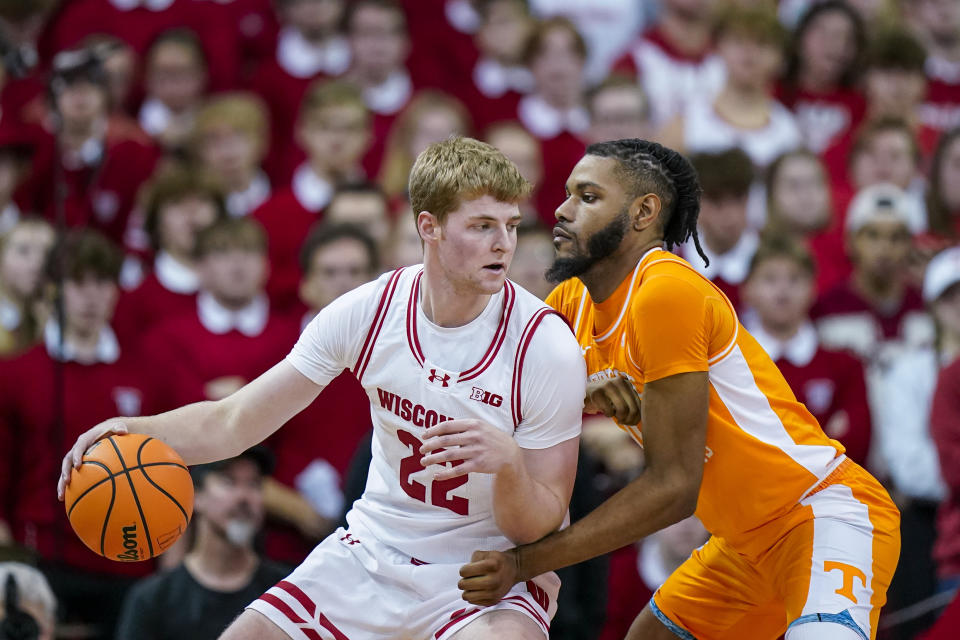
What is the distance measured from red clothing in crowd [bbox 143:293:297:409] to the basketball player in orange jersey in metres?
2.89

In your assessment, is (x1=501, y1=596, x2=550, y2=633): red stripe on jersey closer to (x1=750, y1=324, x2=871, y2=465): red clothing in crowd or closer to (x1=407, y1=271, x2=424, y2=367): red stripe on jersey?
(x1=407, y1=271, x2=424, y2=367): red stripe on jersey

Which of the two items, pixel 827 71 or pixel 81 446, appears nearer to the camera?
pixel 81 446

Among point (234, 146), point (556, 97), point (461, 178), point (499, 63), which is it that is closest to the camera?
point (461, 178)

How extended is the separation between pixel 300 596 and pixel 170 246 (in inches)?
168

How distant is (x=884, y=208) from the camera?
8633 mm

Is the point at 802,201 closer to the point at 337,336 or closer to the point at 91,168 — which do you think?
the point at 91,168

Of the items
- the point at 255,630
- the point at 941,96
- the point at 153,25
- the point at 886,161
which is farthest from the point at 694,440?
the point at 941,96

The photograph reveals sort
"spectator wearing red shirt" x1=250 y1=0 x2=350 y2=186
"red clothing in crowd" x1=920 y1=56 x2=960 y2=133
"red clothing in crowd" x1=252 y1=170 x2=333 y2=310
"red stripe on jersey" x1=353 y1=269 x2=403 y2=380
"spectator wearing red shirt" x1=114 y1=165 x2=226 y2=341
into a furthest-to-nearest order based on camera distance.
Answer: "red clothing in crowd" x1=920 y1=56 x2=960 y2=133, "spectator wearing red shirt" x1=250 y1=0 x2=350 y2=186, "red clothing in crowd" x1=252 y1=170 x2=333 y2=310, "spectator wearing red shirt" x1=114 y1=165 x2=226 y2=341, "red stripe on jersey" x1=353 y1=269 x2=403 y2=380

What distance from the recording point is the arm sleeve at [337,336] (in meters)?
4.64

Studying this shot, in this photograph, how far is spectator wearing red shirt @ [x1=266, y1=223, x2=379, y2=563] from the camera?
7078mm

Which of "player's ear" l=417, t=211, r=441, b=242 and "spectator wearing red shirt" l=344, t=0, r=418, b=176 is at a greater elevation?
"spectator wearing red shirt" l=344, t=0, r=418, b=176

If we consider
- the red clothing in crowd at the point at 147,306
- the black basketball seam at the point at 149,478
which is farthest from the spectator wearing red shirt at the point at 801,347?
the black basketball seam at the point at 149,478

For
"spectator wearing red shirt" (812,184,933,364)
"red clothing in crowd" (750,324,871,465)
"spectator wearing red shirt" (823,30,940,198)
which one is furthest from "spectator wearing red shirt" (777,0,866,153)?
"red clothing in crowd" (750,324,871,465)

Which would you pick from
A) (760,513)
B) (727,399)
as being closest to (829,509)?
(760,513)
